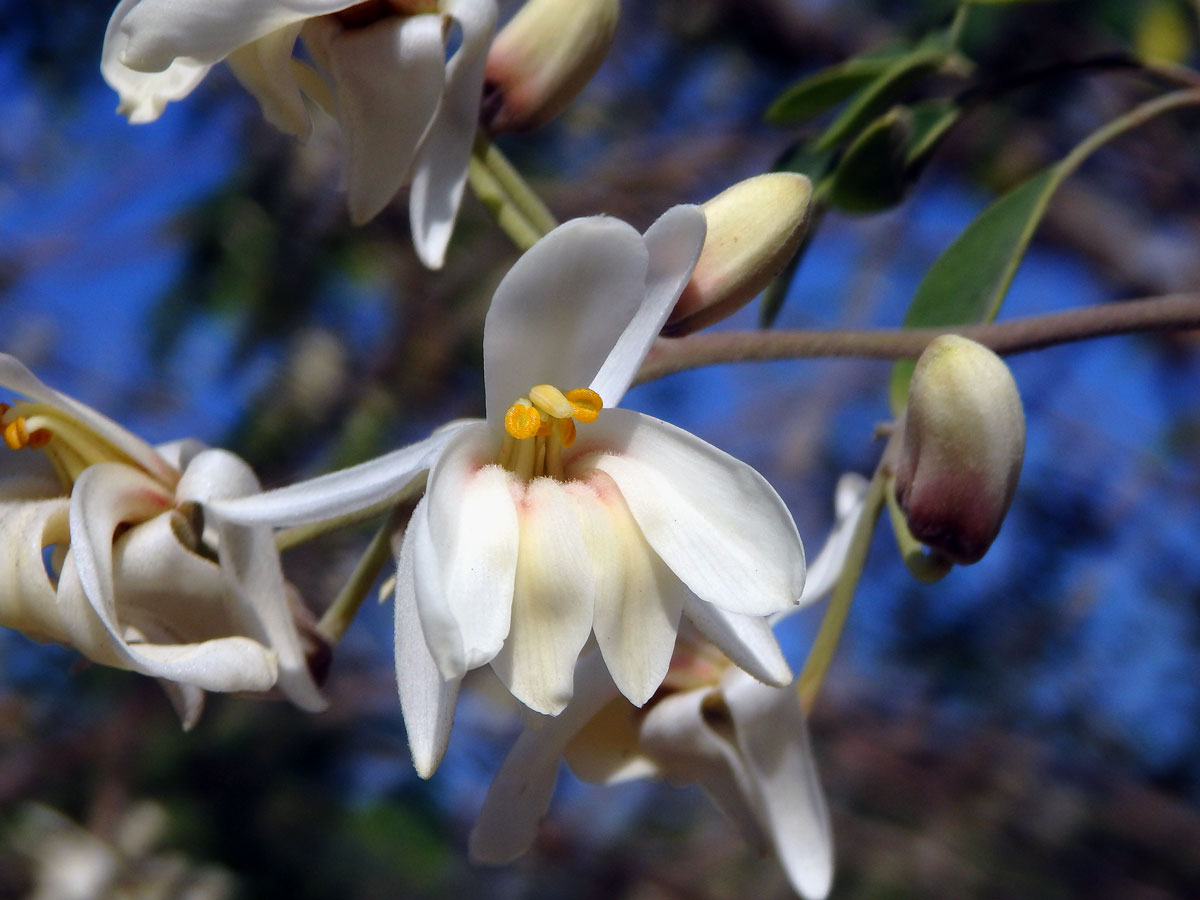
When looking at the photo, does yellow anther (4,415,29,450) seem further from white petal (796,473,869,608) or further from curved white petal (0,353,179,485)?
white petal (796,473,869,608)

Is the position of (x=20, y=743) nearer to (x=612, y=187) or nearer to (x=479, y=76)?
(x=612, y=187)

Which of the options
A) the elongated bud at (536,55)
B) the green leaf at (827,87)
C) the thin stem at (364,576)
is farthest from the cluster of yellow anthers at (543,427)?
the green leaf at (827,87)

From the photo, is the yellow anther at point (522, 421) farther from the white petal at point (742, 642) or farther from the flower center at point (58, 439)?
the flower center at point (58, 439)

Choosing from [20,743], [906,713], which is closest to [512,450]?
[20,743]

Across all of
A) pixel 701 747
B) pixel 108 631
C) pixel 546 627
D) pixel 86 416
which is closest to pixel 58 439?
pixel 86 416

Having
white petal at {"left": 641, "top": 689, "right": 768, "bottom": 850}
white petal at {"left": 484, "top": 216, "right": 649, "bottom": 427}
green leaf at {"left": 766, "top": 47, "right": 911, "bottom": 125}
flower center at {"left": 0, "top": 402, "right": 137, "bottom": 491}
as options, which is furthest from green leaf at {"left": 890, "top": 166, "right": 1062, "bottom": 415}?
flower center at {"left": 0, "top": 402, "right": 137, "bottom": 491}

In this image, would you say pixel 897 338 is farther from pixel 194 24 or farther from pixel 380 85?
pixel 194 24
